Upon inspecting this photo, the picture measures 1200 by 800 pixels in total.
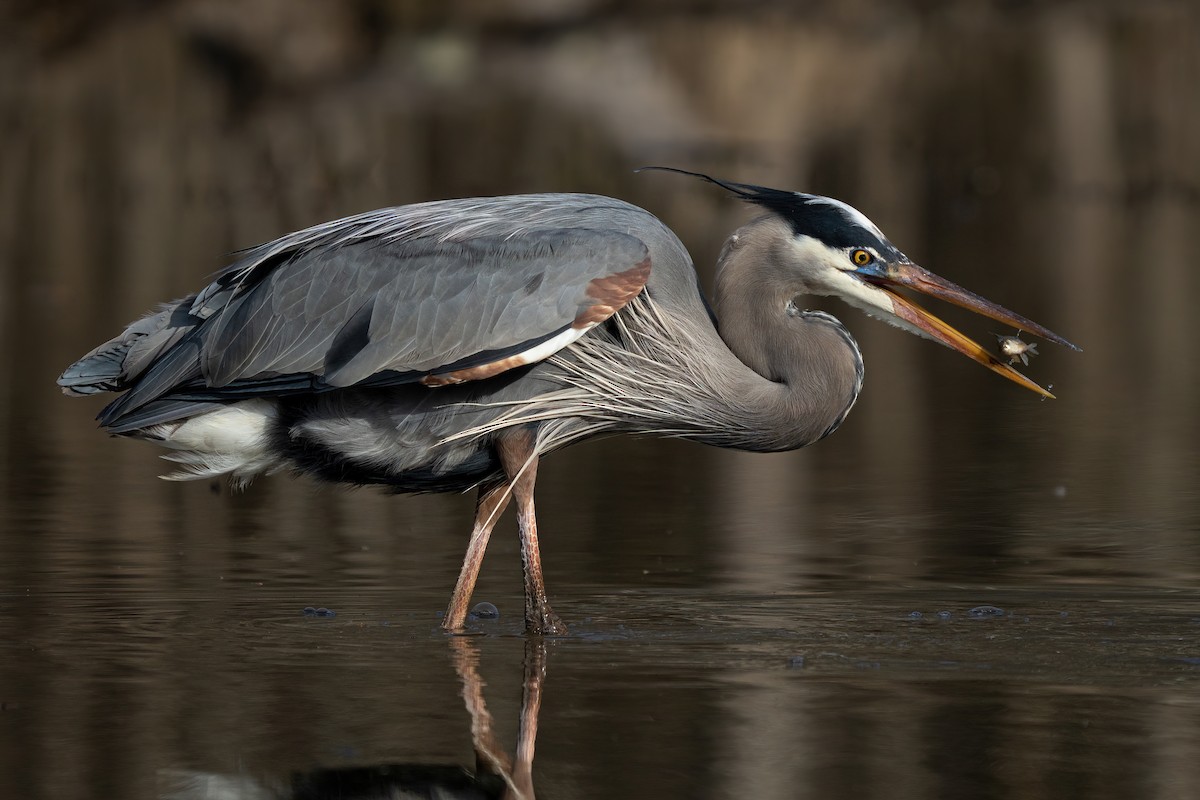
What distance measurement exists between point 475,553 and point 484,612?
0.23 meters

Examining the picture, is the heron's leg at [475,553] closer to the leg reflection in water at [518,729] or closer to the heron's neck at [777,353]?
the leg reflection in water at [518,729]

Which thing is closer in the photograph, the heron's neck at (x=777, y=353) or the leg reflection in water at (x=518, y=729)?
the leg reflection in water at (x=518, y=729)

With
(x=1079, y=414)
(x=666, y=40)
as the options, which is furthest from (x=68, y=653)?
(x=666, y=40)

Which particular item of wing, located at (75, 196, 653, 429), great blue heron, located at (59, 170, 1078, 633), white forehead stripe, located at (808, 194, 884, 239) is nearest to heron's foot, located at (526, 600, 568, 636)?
great blue heron, located at (59, 170, 1078, 633)

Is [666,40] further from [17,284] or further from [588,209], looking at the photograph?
[588,209]

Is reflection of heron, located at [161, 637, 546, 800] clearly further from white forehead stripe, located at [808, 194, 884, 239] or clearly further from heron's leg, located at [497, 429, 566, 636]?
white forehead stripe, located at [808, 194, 884, 239]

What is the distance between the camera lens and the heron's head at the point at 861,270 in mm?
7164

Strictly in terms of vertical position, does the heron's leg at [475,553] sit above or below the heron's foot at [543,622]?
above

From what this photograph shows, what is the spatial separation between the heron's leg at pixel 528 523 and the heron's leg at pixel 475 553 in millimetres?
70

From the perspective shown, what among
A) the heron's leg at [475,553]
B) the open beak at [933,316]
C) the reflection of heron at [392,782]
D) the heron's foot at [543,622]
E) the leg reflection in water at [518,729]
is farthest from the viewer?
the open beak at [933,316]

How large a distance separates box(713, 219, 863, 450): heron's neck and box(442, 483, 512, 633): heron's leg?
87 centimetres

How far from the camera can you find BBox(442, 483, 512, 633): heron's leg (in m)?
6.91

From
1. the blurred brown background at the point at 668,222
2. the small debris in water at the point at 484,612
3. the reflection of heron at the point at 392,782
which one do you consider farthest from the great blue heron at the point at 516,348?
the reflection of heron at the point at 392,782

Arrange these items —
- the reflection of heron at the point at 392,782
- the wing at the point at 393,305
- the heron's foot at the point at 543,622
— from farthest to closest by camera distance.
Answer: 1. the wing at the point at 393,305
2. the heron's foot at the point at 543,622
3. the reflection of heron at the point at 392,782
